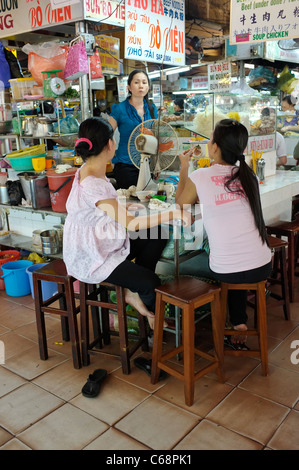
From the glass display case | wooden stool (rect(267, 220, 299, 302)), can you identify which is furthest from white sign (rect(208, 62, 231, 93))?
wooden stool (rect(267, 220, 299, 302))

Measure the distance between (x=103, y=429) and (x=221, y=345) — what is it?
779mm

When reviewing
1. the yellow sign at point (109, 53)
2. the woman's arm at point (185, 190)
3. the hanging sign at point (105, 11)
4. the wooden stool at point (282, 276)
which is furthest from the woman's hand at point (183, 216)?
the yellow sign at point (109, 53)

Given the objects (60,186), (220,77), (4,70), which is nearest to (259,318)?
(60,186)

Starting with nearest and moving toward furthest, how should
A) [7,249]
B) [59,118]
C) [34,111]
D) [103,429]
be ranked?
1. [103,429]
2. [59,118]
3. [34,111]
4. [7,249]

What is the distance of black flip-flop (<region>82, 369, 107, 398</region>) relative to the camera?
2303 mm

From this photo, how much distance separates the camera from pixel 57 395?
2350 millimetres

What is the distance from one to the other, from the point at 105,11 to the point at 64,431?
131 inches

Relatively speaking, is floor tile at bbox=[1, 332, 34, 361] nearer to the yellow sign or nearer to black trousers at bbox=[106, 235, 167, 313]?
black trousers at bbox=[106, 235, 167, 313]

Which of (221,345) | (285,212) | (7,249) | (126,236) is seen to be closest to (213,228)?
(126,236)

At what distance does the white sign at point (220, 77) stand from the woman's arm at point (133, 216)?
4479 mm

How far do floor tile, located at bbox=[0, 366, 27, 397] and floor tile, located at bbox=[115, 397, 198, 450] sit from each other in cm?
74

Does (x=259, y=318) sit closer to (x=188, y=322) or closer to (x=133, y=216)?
(x=188, y=322)

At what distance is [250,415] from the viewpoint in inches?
83.5
